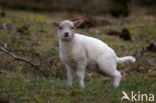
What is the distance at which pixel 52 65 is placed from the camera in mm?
16594

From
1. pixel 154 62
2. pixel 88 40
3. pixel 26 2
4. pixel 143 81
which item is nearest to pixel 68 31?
pixel 88 40

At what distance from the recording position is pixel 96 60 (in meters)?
12.2

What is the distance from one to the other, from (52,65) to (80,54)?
4800mm

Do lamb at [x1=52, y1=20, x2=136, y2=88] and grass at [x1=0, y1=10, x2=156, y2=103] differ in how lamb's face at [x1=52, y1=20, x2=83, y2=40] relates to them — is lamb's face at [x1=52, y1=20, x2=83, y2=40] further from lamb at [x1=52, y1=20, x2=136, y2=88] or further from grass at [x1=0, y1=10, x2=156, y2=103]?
grass at [x1=0, y1=10, x2=156, y2=103]

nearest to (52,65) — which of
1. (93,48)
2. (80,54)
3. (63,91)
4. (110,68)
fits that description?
(93,48)

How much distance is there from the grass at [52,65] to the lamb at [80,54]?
39 centimetres

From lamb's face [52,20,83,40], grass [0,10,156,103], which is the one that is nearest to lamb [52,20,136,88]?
lamb's face [52,20,83,40]

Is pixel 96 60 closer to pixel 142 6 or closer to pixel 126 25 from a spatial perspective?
pixel 126 25

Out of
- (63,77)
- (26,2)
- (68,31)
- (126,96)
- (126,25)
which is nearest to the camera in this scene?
(126,96)

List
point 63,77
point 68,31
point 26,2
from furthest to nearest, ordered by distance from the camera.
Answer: point 26,2 → point 63,77 → point 68,31

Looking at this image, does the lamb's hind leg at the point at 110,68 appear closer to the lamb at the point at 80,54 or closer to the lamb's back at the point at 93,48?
the lamb at the point at 80,54

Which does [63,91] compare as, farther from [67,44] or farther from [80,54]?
[67,44]

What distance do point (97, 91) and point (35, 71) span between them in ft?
15.8

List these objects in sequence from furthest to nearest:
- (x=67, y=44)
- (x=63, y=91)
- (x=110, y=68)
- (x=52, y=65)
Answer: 1. (x=52, y=65)
2. (x=110, y=68)
3. (x=67, y=44)
4. (x=63, y=91)
